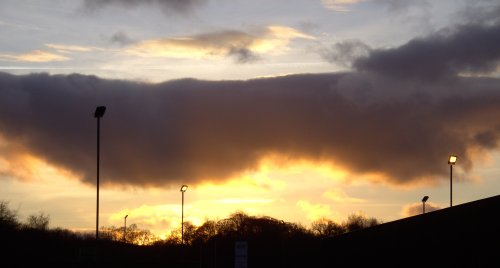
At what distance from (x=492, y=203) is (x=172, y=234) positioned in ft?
426

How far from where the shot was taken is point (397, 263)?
141 ft

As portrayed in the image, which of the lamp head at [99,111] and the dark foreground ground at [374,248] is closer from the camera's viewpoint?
the dark foreground ground at [374,248]

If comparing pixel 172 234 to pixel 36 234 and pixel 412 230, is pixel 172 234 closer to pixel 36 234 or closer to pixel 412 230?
pixel 36 234

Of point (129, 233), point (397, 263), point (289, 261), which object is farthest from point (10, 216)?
point (129, 233)

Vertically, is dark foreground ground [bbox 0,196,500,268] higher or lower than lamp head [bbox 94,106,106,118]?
lower

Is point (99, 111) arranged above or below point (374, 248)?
above

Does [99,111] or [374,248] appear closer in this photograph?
[99,111]

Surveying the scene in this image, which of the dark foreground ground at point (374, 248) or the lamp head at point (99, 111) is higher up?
the lamp head at point (99, 111)

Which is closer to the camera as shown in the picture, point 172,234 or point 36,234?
point 36,234

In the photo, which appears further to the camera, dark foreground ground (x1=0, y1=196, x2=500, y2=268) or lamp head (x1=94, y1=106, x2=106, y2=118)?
lamp head (x1=94, y1=106, x2=106, y2=118)

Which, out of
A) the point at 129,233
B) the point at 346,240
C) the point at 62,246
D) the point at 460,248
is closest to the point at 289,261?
the point at 346,240

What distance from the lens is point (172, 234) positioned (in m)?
158

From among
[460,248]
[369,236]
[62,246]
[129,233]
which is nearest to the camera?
[460,248]

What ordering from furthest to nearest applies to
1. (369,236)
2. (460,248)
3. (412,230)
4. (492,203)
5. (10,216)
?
(10,216) → (369,236) → (412,230) → (460,248) → (492,203)
